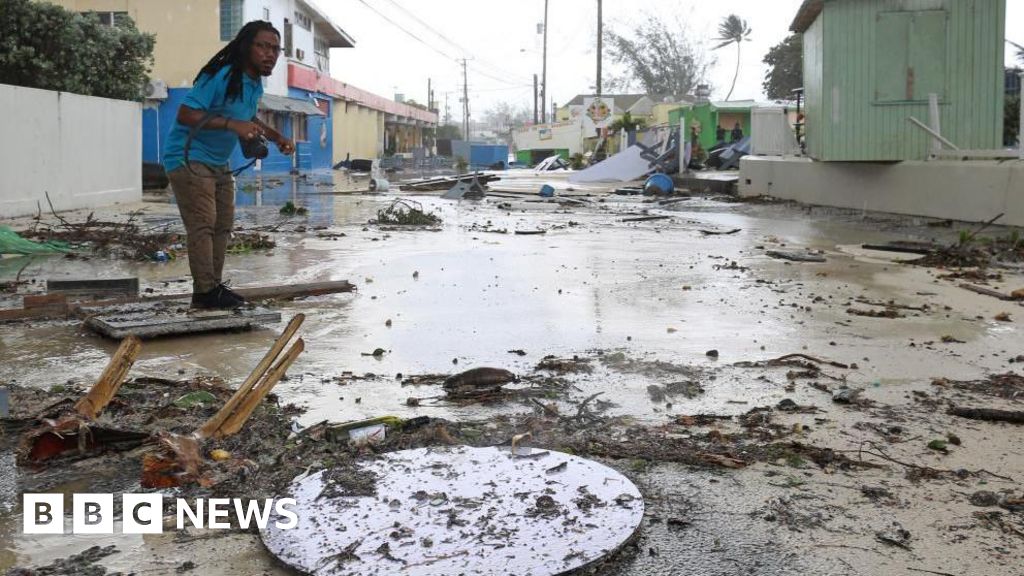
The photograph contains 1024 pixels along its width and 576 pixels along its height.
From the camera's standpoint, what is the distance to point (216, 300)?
577cm

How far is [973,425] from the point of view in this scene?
3654 mm

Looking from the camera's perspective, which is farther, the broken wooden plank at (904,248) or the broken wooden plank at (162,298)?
the broken wooden plank at (904,248)

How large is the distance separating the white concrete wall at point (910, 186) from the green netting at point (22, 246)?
34.7 ft

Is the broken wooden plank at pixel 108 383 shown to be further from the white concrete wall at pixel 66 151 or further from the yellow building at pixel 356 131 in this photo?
the yellow building at pixel 356 131

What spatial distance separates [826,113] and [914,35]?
5.47 feet

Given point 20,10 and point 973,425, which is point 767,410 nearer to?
point 973,425

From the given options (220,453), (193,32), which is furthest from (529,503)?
(193,32)

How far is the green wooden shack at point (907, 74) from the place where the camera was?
14742mm

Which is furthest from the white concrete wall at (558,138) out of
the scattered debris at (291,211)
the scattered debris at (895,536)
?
the scattered debris at (895,536)

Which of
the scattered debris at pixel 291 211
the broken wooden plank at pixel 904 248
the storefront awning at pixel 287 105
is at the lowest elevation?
the broken wooden plank at pixel 904 248

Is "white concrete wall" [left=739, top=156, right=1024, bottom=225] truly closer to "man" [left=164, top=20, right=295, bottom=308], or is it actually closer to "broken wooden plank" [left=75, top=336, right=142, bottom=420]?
"man" [left=164, top=20, right=295, bottom=308]

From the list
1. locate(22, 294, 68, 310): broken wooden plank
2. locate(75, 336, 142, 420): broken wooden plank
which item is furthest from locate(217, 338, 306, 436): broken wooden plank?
locate(22, 294, 68, 310): broken wooden plank

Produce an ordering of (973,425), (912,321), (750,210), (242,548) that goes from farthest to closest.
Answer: (750,210) < (912,321) < (973,425) < (242,548)

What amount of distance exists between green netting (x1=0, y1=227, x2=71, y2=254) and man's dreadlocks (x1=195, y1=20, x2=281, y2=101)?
4.11m
